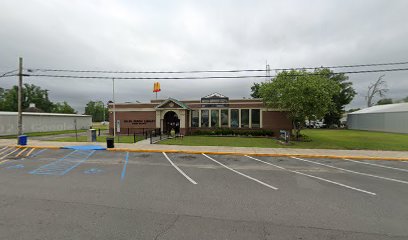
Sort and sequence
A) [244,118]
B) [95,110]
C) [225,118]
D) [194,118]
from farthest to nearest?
[95,110] < [194,118] < [225,118] < [244,118]

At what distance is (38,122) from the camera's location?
32.3 metres

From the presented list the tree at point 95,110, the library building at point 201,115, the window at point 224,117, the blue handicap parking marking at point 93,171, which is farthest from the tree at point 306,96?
the tree at point 95,110

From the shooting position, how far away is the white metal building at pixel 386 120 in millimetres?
35500

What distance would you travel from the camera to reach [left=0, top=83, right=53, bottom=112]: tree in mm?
58688

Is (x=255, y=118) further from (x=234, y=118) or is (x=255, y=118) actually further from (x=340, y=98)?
(x=340, y=98)

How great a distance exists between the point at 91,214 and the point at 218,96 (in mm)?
23340

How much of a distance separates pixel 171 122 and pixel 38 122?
22013 mm

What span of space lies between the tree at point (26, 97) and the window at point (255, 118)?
222 ft

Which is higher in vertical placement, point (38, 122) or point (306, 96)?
point (306, 96)

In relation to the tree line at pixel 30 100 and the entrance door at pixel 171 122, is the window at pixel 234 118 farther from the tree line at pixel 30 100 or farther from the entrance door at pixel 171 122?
the tree line at pixel 30 100

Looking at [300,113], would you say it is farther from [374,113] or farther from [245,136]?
[374,113]

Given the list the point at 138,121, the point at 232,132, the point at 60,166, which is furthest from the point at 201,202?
the point at 138,121

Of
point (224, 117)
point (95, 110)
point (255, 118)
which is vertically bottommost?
point (255, 118)

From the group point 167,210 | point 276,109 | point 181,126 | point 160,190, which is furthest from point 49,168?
point 276,109
